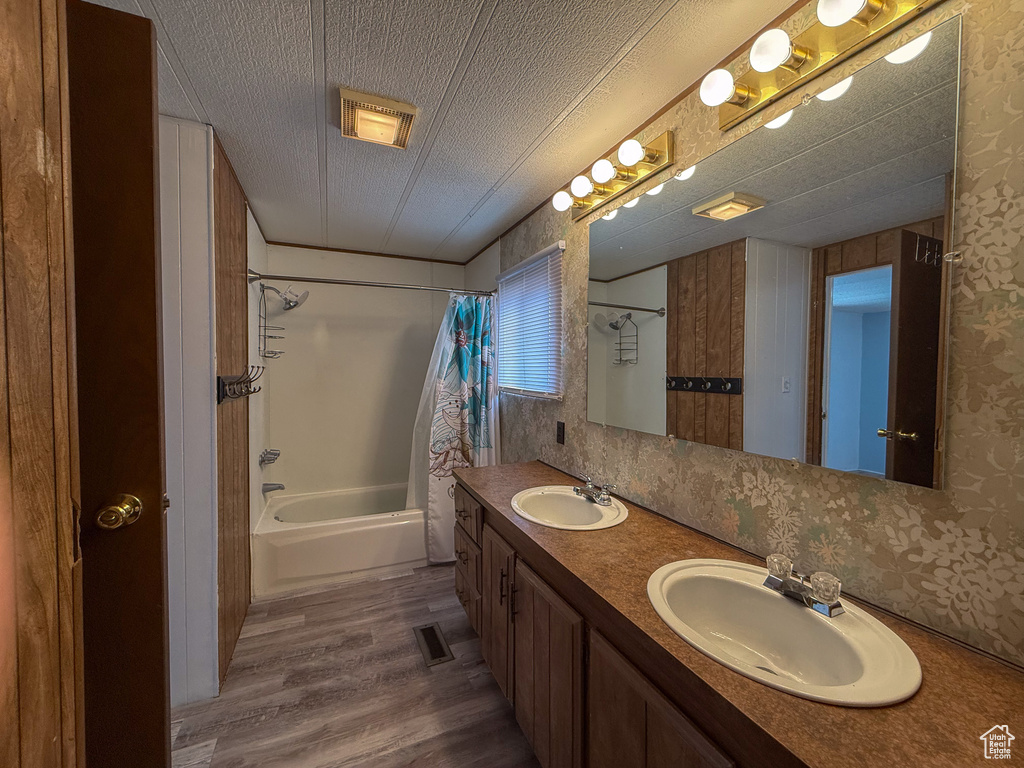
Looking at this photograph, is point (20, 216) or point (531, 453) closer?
point (20, 216)

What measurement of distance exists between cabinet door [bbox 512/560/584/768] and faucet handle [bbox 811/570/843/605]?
0.54m

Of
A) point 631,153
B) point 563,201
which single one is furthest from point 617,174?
point 563,201

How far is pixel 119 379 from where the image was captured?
85 cm

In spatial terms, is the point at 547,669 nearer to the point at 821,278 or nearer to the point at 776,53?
the point at 821,278

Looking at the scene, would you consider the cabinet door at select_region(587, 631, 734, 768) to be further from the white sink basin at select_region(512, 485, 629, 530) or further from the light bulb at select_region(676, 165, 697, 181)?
the light bulb at select_region(676, 165, 697, 181)

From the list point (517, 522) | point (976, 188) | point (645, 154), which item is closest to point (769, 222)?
point (976, 188)

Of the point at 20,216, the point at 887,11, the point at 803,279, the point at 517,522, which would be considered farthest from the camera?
the point at 517,522

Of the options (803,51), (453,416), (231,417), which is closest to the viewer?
(803,51)

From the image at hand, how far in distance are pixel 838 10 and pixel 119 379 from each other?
5.71 ft

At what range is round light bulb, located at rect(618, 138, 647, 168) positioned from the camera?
1427 mm

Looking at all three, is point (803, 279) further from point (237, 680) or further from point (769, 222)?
point (237, 680)

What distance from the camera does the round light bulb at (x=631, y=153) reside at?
4.68 feet

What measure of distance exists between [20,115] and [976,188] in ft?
4.84

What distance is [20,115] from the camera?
1.53 feet
